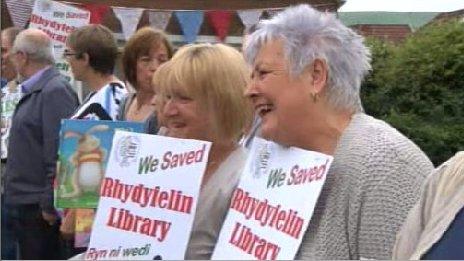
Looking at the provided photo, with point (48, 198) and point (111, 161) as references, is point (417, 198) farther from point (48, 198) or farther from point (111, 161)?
point (48, 198)

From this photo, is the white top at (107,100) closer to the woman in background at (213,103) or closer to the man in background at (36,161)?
the man in background at (36,161)

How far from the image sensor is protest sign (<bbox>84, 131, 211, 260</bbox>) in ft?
8.98

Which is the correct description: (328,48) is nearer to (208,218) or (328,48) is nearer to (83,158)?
(208,218)

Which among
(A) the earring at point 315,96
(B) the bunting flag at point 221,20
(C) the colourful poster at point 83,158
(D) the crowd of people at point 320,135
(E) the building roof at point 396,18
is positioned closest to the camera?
(D) the crowd of people at point 320,135

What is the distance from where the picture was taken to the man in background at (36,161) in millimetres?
5195

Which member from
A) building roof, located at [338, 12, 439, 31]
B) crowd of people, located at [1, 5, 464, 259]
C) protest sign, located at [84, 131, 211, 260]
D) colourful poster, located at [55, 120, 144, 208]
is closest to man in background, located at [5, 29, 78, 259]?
colourful poster, located at [55, 120, 144, 208]

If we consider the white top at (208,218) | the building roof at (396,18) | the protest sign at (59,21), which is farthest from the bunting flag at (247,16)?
the building roof at (396,18)

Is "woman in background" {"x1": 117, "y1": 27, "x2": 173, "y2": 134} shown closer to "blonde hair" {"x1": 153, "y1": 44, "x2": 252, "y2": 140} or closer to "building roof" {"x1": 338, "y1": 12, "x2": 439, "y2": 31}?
"blonde hair" {"x1": 153, "y1": 44, "x2": 252, "y2": 140}

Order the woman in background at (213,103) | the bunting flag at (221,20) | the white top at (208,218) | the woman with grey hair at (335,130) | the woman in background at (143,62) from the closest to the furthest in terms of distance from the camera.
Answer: the woman with grey hair at (335,130) → the white top at (208,218) → the woman in background at (213,103) → the woman in background at (143,62) → the bunting flag at (221,20)

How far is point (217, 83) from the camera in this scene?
300cm

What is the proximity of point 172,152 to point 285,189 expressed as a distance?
44 cm

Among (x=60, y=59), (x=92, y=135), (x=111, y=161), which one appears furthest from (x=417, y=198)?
(x=60, y=59)

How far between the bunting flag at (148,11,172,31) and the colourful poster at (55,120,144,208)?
7.60 metres

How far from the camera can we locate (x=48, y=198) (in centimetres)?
507
